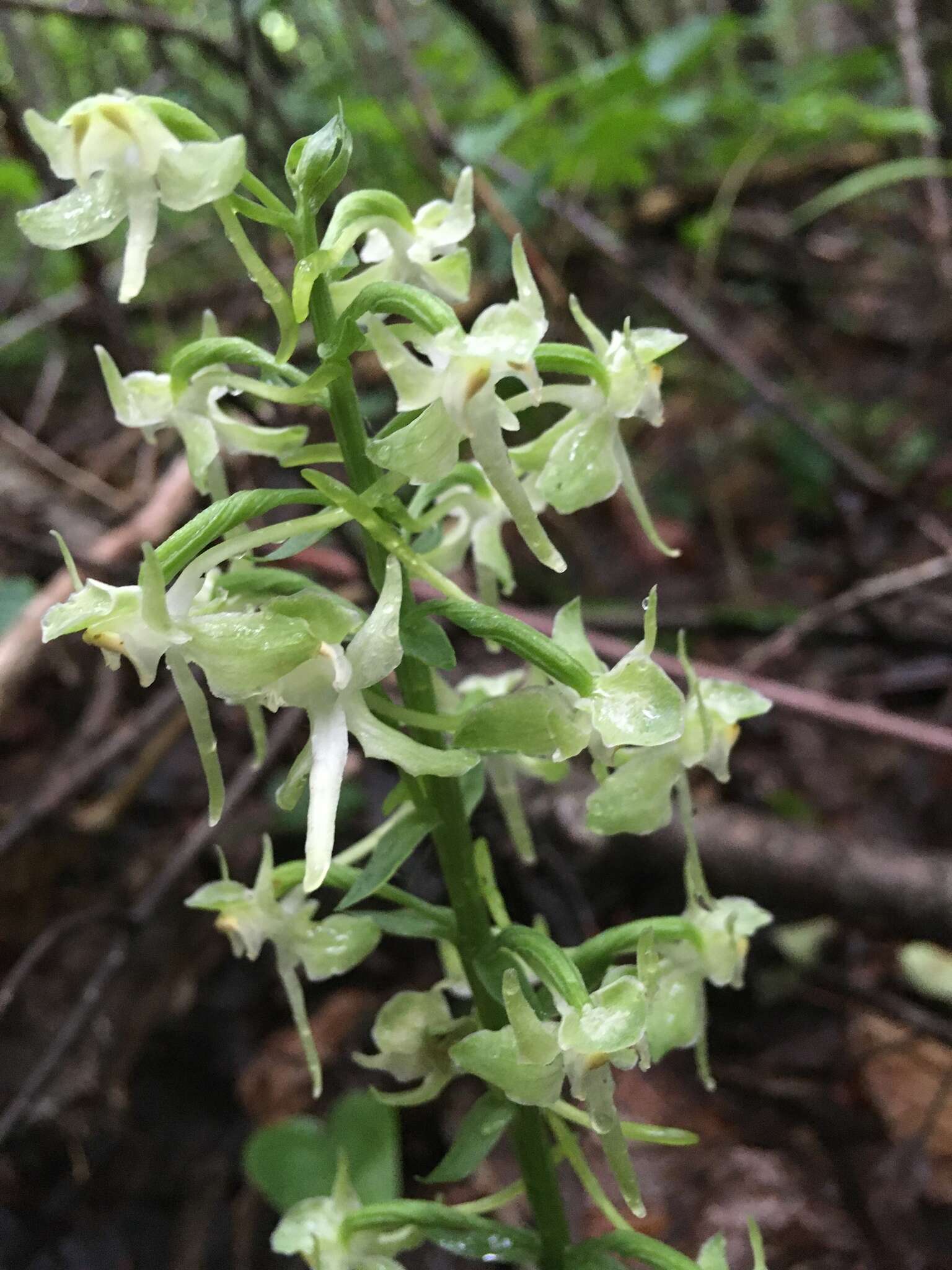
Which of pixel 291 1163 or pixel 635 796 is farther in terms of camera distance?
pixel 291 1163

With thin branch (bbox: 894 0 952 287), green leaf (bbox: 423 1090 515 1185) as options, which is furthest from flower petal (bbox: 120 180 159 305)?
thin branch (bbox: 894 0 952 287)

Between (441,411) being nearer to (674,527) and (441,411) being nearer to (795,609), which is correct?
(795,609)

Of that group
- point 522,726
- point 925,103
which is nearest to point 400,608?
point 522,726

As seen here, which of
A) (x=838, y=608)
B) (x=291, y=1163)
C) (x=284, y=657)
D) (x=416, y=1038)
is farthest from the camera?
(x=838, y=608)

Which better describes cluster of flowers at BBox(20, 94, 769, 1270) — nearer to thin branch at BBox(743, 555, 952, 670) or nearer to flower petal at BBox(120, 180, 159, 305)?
flower petal at BBox(120, 180, 159, 305)

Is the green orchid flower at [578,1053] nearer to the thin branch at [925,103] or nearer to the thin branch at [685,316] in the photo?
the thin branch at [685,316]

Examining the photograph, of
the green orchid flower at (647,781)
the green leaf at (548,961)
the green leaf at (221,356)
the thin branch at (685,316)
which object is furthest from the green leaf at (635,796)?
the thin branch at (685,316)

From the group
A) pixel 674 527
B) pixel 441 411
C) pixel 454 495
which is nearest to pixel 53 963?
pixel 454 495

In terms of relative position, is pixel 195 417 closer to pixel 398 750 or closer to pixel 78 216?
pixel 78 216
